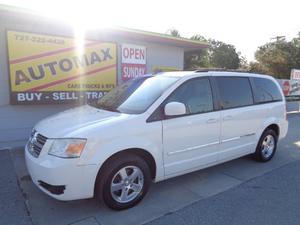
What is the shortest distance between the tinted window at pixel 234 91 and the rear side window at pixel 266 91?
0.87 feet

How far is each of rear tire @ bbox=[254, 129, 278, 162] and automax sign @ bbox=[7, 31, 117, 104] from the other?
4.54 meters

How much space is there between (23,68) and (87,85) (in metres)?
1.71

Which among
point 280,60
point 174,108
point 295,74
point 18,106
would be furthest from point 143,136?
point 280,60

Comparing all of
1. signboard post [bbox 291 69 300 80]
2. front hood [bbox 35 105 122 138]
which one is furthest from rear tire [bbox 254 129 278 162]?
signboard post [bbox 291 69 300 80]

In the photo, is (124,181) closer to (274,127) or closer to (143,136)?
(143,136)

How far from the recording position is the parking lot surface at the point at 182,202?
10.8 feet

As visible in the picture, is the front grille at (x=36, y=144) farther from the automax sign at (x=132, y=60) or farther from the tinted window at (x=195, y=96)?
the automax sign at (x=132, y=60)

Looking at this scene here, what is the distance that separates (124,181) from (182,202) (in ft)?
3.01

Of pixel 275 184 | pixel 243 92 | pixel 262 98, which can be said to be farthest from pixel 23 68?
pixel 275 184

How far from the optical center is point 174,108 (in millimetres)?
3600

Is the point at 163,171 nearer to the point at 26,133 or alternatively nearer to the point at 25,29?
the point at 26,133

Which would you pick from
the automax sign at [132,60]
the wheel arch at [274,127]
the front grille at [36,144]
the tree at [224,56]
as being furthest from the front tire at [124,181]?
the tree at [224,56]

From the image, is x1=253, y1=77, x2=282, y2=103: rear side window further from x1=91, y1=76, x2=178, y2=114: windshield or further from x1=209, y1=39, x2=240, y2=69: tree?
x1=209, y1=39, x2=240, y2=69: tree

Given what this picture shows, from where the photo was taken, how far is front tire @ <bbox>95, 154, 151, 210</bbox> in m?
3.29
